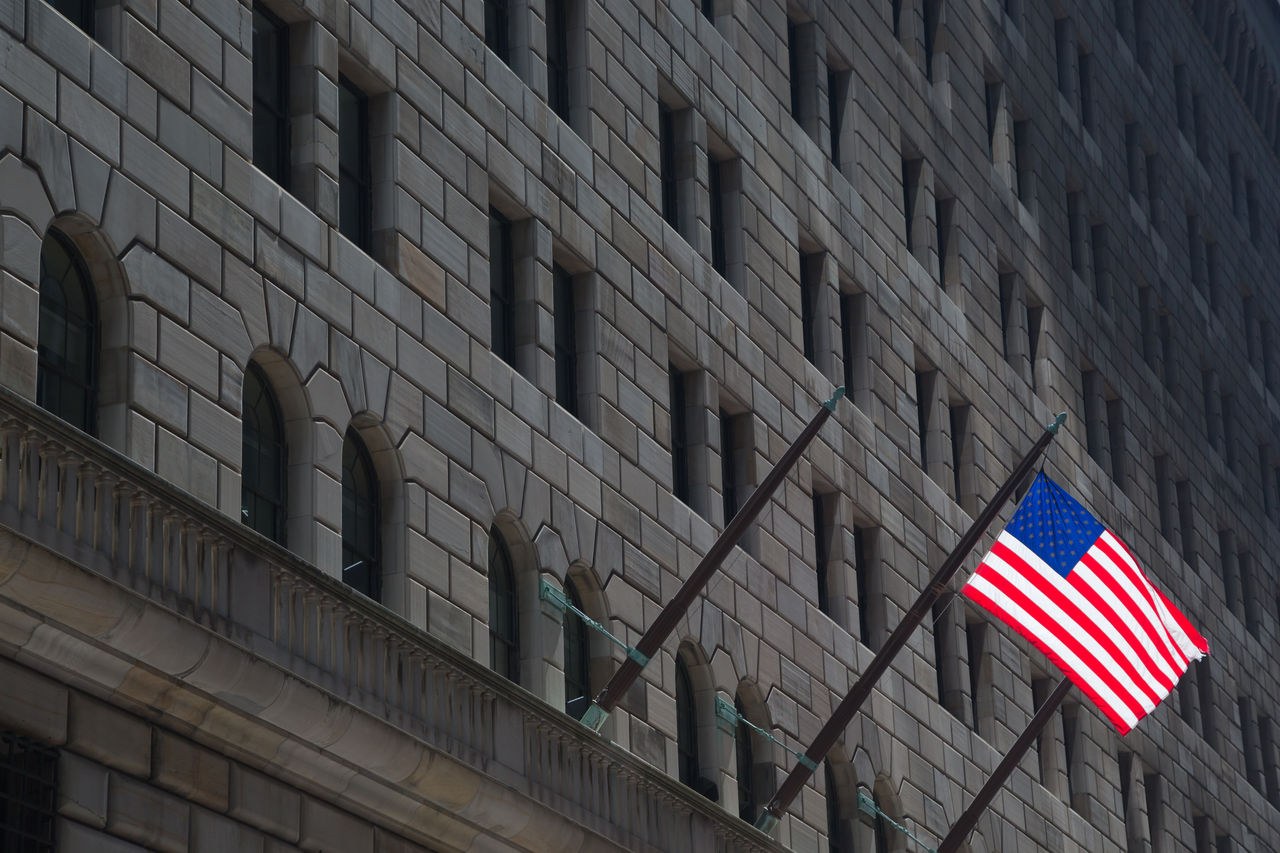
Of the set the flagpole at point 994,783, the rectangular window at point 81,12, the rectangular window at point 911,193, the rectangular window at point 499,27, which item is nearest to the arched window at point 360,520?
the rectangular window at point 81,12

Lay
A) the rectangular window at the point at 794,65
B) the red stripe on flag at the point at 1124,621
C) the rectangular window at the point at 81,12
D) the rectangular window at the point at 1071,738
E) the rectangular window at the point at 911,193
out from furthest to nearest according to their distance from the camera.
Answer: the rectangular window at the point at 1071,738
the rectangular window at the point at 911,193
the rectangular window at the point at 794,65
the red stripe on flag at the point at 1124,621
the rectangular window at the point at 81,12

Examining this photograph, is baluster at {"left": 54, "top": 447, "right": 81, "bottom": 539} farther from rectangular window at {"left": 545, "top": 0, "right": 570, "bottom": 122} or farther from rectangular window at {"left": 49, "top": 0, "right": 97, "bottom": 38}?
rectangular window at {"left": 545, "top": 0, "right": 570, "bottom": 122}

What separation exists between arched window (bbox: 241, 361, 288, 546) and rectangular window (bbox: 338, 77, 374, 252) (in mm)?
2820

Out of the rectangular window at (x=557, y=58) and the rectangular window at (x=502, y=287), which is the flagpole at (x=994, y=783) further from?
the rectangular window at (x=557, y=58)

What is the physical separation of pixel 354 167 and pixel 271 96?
1.56 metres

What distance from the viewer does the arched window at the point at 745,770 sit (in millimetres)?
33594

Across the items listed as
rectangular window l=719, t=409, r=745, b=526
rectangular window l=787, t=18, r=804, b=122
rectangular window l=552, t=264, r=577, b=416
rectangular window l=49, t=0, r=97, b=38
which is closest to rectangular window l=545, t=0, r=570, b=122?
rectangular window l=552, t=264, r=577, b=416

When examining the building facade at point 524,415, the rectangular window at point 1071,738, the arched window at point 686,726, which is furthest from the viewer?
the rectangular window at point 1071,738

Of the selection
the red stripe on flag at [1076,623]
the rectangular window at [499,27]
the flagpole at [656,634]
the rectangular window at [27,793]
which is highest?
the rectangular window at [499,27]

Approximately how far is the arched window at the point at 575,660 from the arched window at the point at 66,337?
8.19 meters

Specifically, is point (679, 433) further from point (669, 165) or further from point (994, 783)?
point (994, 783)

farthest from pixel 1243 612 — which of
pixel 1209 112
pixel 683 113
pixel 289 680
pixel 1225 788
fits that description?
pixel 289 680

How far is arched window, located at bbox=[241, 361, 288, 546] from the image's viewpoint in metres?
24.7

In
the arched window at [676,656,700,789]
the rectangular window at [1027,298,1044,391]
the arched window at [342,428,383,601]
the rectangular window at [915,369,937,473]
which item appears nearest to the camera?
the arched window at [342,428,383,601]
